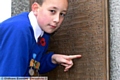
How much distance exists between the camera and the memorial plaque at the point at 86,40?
40.0 inches

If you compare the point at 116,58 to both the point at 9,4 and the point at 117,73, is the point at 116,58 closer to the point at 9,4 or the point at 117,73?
the point at 117,73

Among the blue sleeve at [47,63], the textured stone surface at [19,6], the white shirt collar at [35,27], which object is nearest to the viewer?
the white shirt collar at [35,27]

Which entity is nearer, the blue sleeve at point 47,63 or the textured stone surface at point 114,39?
the textured stone surface at point 114,39

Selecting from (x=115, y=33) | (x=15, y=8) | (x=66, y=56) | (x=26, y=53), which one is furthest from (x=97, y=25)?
(x=15, y=8)

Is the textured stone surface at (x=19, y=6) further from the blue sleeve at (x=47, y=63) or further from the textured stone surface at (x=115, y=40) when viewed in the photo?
the textured stone surface at (x=115, y=40)

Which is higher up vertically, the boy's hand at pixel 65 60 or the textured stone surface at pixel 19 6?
the textured stone surface at pixel 19 6

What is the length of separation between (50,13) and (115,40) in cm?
26

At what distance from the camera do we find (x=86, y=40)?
108cm

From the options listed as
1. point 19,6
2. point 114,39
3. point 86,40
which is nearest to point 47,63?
point 86,40

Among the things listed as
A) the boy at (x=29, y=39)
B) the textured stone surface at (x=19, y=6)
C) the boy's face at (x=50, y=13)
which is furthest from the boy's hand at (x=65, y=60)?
the textured stone surface at (x=19, y=6)

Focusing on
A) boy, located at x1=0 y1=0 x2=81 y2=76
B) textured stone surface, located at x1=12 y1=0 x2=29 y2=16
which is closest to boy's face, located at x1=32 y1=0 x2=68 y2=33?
boy, located at x1=0 y1=0 x2=81 y2=76

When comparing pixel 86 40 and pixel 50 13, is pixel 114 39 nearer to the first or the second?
pixel 86 40

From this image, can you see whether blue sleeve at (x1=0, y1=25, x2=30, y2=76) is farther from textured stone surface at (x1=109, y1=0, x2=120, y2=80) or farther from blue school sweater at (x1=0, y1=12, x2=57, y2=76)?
textured stone surface at (x1=109, y1=0, x2=120, y2=80)

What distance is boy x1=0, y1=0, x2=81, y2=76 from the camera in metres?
0.98
